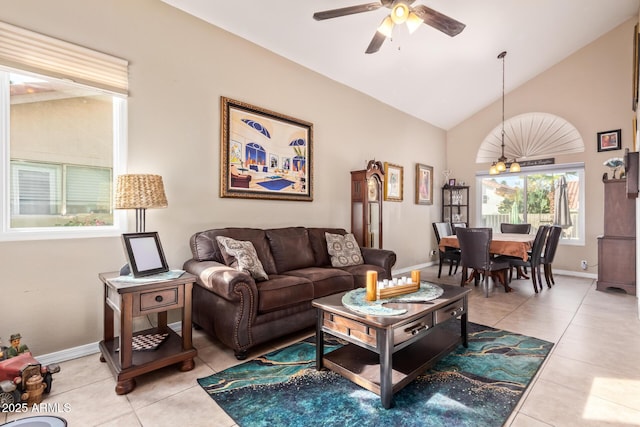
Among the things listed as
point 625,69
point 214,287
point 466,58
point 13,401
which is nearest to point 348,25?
point 466,58

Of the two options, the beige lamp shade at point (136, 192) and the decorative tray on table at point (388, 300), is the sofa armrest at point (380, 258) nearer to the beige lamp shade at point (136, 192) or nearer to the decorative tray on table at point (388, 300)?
the decorative tray on table at point (388, 300)

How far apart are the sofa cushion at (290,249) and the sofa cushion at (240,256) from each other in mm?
473

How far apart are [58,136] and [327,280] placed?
2.50 metres

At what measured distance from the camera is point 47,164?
236 centimetres

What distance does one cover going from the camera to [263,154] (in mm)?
3656

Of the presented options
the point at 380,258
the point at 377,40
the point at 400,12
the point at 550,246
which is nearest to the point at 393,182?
the point at 380,258

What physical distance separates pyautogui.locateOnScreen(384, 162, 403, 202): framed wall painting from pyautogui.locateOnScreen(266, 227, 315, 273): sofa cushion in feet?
7.49

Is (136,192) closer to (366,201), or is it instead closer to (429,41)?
(366,201)

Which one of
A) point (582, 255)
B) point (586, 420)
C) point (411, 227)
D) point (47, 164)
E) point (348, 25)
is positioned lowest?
point (586, 420)

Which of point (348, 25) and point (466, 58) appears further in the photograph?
point (466, 58)

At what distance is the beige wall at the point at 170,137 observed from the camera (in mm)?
2281

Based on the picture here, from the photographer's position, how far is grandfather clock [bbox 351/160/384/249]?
4434 mm

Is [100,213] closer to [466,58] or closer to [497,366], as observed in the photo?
[497,366]

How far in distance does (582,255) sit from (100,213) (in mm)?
7074
